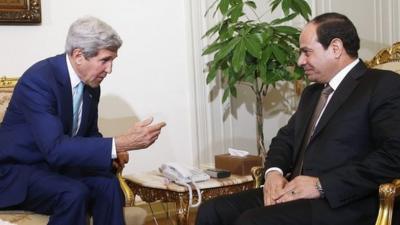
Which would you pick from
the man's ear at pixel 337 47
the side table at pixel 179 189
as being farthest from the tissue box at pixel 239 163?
the man's ear at pixel 337 47

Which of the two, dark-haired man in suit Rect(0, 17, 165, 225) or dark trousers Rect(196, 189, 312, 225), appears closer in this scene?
dark trousers Rect(196, 189, 312, 225)

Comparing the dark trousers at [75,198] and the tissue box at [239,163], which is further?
the tissue box at [239,163]

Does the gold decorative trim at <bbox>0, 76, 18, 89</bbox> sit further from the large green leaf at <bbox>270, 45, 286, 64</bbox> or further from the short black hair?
the short black hair

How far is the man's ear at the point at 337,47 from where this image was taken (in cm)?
213

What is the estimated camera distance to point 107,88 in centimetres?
336

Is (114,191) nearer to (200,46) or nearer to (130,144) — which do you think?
(130,144)

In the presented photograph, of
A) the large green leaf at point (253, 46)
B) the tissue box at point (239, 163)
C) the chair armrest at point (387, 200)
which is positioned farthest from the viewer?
the large green leaf at point (253, 46)

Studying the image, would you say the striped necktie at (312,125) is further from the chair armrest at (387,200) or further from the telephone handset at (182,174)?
the telephone handset at (182,174)

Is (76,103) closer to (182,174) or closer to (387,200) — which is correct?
(182,174)

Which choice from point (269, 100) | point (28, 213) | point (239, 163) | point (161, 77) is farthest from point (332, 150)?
point (269, 100)

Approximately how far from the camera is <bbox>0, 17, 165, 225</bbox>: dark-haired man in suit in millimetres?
2111

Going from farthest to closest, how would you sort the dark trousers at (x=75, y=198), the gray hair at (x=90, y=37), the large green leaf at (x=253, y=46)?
the large green leaf at (x=253, y=46) → the gray hair at (x=90, y=37) → the dark trousers at (x=75, y=198)

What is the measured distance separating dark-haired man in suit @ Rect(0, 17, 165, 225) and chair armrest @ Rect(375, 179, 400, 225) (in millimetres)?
876

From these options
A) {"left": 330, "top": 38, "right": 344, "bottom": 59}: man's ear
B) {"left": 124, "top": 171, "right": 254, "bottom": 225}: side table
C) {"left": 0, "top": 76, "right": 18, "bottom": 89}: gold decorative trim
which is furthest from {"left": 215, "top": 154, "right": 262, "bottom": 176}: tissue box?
{"left": 0, "top": 76, "right": 18, "bottom": 89}: gold decorative trim
